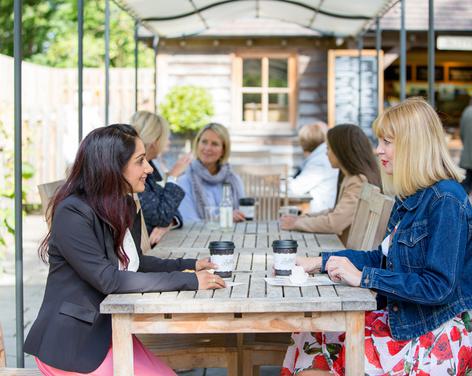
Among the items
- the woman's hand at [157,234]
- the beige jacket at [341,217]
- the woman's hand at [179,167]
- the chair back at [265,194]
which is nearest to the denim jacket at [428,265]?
the beige jacket at [341,217]

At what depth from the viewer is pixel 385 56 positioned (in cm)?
1351

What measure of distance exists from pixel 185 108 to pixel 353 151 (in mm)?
8574

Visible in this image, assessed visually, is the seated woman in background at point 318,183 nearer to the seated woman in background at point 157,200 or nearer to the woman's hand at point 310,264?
the seated woman in background at point 157,200

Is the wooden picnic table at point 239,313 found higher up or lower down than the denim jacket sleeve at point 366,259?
lower down

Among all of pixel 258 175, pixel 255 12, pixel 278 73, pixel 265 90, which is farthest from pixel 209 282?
pixel 278 73

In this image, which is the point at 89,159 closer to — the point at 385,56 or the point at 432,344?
the point at 432,344

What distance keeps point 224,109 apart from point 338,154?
365 inches

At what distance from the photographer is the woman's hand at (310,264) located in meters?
3.27

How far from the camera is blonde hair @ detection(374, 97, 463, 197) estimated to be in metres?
2.94

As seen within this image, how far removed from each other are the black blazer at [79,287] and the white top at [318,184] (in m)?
4.88

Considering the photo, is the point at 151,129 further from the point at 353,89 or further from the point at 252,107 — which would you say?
the point at 252,107

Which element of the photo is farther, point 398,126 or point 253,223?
point 253,223

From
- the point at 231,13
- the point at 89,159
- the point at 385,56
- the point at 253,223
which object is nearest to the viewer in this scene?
the point at 89,159

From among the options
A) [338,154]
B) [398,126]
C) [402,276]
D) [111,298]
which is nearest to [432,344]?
[402,276]
